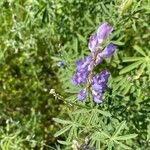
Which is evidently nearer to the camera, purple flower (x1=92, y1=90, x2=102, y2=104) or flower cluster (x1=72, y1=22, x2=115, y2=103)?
flower cluster (x1=72, y1=22, x2=115, y2=103)

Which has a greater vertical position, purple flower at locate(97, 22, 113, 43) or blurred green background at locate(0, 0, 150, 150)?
purple flower at locate(97, 22, 113, 43)

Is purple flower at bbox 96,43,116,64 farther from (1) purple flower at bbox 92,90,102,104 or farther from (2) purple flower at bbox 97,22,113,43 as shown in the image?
(1) purple flower at bbox 92,90,102,104

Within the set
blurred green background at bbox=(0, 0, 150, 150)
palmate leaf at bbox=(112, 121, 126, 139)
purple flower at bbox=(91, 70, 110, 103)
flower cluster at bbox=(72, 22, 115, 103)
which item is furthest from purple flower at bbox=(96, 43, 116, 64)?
blurred green background at bbox=(0, 0, 150, 150)

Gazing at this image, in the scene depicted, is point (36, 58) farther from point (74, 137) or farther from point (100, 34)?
point (100, 34)

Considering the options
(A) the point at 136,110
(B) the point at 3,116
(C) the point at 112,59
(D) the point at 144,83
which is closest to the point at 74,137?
(A) the point at 136,110

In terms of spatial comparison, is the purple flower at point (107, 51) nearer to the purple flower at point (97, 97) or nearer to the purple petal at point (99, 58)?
the purple petal at point (99, 58)
